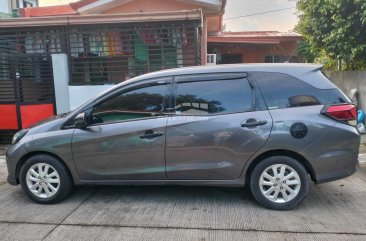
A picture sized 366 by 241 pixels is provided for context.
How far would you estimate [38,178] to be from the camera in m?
4.52

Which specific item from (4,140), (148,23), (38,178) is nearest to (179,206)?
(38,178)

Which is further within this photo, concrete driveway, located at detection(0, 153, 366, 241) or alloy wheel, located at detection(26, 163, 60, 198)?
alloy wheel, located at detection(26, 163, 60, 198)

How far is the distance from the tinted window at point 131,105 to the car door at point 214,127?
228 mm

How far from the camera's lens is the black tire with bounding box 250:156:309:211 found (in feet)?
13.4

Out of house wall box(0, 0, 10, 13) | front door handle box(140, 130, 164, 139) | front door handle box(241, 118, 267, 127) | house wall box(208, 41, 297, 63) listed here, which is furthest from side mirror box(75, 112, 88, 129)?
house wall box(0, 0, 10, 13)

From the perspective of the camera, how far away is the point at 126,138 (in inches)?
170

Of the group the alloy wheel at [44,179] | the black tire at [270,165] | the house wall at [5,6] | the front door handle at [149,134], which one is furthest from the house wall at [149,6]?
the house wall at [5,6]

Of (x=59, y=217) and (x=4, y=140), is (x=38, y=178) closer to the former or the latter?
(x=59, y=217)

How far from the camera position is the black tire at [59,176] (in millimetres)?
4469

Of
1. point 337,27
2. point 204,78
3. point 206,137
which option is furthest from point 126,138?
point 337,27

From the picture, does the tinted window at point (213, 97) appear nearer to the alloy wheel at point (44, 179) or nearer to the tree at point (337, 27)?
the alloy wheel at point (44, 179)

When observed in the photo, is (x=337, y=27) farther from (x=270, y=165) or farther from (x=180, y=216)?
(x=180, y=216)

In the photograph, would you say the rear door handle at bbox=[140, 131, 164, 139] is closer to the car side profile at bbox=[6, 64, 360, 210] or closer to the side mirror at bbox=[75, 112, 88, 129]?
the car side profile at bbox=[6, 64, 360, 210]

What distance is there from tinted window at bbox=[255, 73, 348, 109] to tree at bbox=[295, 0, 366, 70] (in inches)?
136
